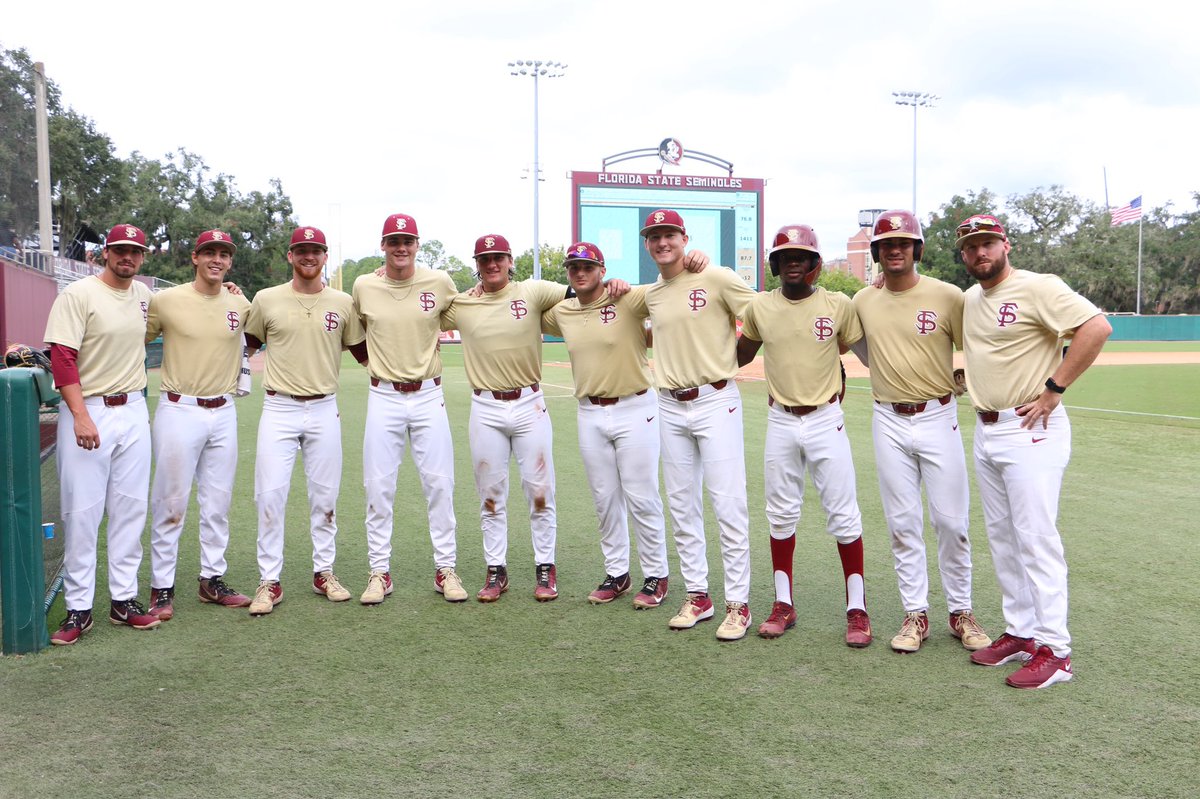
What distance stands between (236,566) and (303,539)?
82 cm

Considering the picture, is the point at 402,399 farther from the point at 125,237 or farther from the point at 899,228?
the point at 899,228

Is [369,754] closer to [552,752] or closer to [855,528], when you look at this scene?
[552,752]

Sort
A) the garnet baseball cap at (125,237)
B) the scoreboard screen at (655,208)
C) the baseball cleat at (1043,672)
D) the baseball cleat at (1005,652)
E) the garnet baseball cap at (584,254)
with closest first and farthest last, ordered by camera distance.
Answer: the baseball cleat at (1043,672) < the baseball cleat at (1005,652) < the garnet baseball cap at (125,237) < the garnet baseball cap at (584,254) < the scoreboard screen at (655,208)

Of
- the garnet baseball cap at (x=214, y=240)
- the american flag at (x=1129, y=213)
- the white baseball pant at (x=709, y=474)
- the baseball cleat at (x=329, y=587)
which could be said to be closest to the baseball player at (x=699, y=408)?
the white baseball pant at (x=709, y=474)

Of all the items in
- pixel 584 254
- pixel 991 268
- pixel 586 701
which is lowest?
pixel 586 701

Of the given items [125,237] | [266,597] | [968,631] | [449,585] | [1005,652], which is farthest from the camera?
[449,585]

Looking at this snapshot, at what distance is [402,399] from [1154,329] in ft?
184

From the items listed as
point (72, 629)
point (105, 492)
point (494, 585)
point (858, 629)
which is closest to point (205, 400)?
point (105, 492)

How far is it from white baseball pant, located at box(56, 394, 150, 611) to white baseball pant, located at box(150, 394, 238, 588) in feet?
0.45

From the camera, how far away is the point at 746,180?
28.1 meters

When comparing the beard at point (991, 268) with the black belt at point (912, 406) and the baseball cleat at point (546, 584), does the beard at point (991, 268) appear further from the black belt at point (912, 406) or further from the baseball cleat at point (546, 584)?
the baseball cleat at point (546, 584)

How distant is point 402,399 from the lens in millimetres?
5758

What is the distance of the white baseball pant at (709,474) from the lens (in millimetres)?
5176

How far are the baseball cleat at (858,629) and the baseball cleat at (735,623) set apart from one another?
1.70 ft
